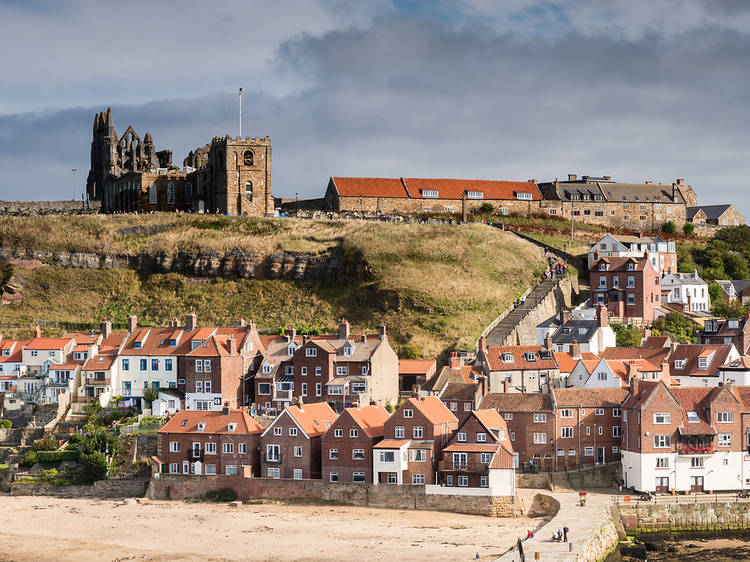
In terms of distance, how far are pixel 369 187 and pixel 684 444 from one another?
193 ft

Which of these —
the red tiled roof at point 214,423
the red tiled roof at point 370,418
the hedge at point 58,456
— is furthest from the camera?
the hedge at point 58,456

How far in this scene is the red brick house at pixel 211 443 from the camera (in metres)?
67.5

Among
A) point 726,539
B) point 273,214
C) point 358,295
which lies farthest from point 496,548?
point 273,214

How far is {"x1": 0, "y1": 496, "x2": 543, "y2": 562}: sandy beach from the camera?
180ft

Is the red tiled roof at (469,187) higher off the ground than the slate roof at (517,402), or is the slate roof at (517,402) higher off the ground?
the red tiled roof at (469,187)

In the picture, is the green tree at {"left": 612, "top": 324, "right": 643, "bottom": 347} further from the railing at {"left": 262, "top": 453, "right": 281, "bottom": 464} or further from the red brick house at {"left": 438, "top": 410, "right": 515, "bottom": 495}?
the railing at {"left": 262, "top": 453, "right": 281, "bottom": 464}

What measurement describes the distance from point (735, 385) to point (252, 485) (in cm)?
3044

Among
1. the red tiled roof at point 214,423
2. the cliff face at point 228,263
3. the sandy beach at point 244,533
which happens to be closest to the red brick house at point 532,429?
the sandy beach at point 244,533

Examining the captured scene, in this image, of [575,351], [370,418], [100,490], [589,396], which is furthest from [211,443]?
[575,351]

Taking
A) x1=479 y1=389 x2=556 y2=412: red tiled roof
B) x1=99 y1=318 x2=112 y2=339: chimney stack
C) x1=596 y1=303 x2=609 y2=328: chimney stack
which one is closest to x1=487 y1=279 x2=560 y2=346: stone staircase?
x1=596 y1=303 x2=609 y2=328: chimney stack

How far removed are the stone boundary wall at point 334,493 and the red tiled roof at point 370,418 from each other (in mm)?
3208

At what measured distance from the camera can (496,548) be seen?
2133 inches

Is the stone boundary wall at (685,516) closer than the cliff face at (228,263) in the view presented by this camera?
Yes

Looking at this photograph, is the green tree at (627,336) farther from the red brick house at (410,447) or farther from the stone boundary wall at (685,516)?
the red brick house at (410,447)
